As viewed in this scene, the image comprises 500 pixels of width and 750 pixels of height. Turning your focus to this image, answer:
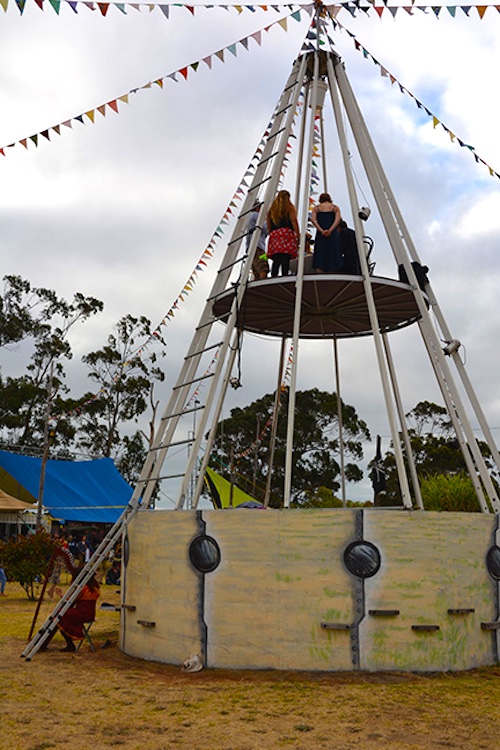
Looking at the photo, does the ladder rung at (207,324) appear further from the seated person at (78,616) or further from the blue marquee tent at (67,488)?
the blue marquee tent at (67,488)

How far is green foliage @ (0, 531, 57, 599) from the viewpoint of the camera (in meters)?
20.3

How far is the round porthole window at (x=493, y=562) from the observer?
977 cm

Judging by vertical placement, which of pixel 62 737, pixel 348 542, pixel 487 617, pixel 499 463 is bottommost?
pixel 62 737

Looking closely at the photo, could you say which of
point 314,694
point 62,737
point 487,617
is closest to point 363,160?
point 487,617

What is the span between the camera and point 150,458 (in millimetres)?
11688

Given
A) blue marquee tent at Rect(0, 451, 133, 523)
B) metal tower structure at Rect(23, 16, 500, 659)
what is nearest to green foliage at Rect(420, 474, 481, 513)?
Answer: metal tower structure at Rect(23, 16, 500, 659)

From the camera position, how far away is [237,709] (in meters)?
7.31

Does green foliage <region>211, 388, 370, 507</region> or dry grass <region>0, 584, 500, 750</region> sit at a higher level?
green foliage <region>211, 388, 370, 507</region>

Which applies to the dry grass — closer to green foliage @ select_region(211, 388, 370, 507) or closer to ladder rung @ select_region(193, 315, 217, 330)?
ladder rung @ select_region(193, 315, 217, 330)

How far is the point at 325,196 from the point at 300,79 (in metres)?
2.12

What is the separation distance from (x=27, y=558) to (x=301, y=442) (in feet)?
84.4

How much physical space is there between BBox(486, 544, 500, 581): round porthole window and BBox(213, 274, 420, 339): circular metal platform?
152 inches

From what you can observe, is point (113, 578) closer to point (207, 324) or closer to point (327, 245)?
point (207, 324)

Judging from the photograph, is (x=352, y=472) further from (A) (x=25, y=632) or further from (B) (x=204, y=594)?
(B) (x=204, y=594)
